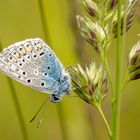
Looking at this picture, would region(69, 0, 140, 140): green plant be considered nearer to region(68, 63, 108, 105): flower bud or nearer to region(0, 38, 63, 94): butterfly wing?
region(68, 63, 108, 105): flower bud

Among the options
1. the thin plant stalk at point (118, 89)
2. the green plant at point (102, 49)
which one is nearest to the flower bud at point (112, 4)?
the green plant at point (102, 49)

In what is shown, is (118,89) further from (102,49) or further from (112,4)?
(112,4)

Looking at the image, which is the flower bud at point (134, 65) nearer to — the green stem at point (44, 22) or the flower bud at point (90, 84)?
the flower bud at point (90, 84)

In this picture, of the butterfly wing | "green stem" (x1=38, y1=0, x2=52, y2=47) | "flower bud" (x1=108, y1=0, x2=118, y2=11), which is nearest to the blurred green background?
"green stem" (x1=38, y1=0, x2=52, y2=47)

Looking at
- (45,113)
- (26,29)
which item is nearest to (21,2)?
(26,29)

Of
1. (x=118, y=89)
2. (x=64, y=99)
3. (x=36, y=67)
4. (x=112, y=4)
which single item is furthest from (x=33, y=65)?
(x=64, y=99)
